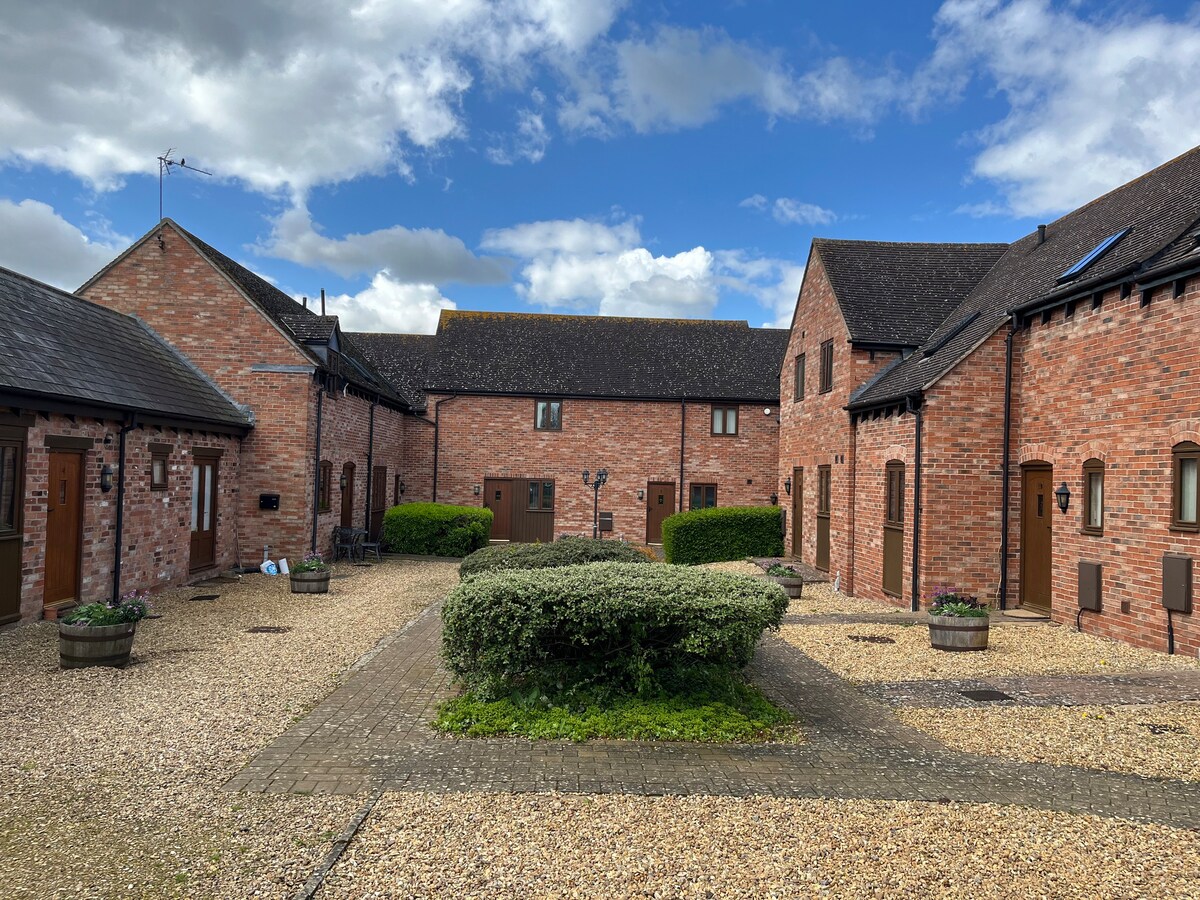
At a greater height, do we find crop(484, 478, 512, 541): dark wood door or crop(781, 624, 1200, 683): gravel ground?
crop(484, 478, 512, 541): dark wood door

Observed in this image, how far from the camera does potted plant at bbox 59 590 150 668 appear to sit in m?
8.29

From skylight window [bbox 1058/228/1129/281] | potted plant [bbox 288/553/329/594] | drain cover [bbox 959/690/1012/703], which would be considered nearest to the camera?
drain cover [bbox 959/690/1012/703]

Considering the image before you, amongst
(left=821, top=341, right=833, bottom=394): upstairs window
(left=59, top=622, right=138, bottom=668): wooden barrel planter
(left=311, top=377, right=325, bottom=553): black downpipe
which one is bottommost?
(left=59, top=622, right=138, bottom=668): wooden barrel planter

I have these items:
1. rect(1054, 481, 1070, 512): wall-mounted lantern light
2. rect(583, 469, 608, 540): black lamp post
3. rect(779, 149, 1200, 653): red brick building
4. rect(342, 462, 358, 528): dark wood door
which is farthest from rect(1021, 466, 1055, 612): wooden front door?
rect(342, 462, 358, 528): dark wood door

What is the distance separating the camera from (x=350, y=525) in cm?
2109

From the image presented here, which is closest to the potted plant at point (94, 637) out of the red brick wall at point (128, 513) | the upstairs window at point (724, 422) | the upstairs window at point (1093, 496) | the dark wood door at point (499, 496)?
the red brick wall at point (128, 513)

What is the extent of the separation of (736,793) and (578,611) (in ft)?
6.58

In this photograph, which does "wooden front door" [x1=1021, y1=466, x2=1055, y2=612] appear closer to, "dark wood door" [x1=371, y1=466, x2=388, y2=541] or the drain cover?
the drain cover

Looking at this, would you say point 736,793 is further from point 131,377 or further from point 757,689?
point 131,377

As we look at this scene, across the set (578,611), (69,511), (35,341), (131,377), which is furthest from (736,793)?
(131,377)

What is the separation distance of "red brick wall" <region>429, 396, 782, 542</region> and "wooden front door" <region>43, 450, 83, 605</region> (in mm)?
15141

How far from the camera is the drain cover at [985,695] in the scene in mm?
7738

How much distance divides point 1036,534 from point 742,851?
10310mm

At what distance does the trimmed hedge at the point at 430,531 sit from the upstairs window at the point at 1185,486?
16714 mm
